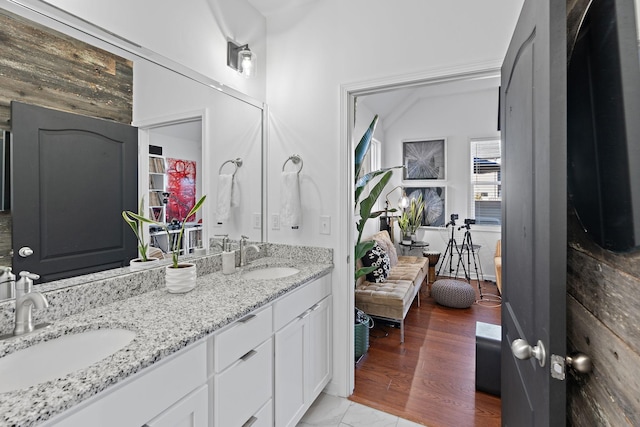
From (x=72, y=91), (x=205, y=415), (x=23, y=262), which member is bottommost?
(x=205, y=415)

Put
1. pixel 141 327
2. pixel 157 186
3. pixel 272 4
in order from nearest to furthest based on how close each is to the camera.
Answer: pixel 141 327 < pixel 157 186 < pixel 272 4

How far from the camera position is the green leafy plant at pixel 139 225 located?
59.6 inches

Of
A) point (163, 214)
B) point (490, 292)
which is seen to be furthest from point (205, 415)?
point (490, 292)

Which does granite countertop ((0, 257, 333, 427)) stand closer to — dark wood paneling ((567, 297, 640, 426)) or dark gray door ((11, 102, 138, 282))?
dark gray door ((11, 102, 138, 282))

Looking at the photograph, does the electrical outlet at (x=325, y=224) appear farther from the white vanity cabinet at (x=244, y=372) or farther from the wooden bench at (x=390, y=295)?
the wooden bench at (x=390, y=295)

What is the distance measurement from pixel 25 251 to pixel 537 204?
1.74 meters

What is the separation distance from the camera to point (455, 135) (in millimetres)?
5121

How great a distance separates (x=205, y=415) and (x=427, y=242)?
4.71m

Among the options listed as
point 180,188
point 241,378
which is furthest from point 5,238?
point 241,378

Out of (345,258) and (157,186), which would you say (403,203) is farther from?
(157,186)

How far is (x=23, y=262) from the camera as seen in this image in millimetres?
1182

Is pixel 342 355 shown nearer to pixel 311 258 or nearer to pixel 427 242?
pixel 311 258

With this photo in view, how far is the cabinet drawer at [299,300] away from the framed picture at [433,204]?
3.63 metres

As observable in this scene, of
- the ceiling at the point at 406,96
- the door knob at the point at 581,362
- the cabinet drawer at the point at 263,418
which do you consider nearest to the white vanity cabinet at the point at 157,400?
the cabinet drawer at the point at 263,418
